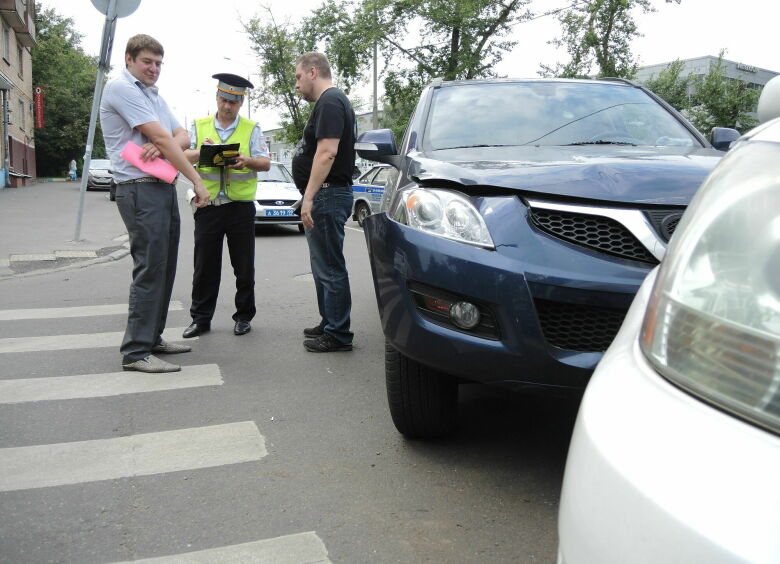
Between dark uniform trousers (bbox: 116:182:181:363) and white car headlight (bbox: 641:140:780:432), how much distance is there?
368cm

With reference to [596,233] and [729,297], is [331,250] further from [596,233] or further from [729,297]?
[729,297]

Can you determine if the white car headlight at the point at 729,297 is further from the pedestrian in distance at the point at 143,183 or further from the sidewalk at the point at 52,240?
the sidewalk at the point at 52,240

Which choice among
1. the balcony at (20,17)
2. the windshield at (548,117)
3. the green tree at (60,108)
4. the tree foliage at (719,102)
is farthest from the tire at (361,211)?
the green tree at (60,108)

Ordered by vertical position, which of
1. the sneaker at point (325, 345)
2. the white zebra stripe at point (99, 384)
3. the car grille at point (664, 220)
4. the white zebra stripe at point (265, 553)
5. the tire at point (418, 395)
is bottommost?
the white zebra stripe at point (99, 384)

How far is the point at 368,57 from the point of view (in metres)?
29.9

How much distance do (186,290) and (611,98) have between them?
193 inches

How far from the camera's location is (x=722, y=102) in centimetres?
2834

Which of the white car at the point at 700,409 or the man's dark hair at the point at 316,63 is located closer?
the white car at the point at 700,409

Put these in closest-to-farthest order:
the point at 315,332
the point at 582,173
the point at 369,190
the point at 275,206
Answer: the point at 582,173 → the point at 315,332 → the point at 275,206 → the point at 369,190

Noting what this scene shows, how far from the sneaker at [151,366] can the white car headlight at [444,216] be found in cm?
220

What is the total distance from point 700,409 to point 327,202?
13.0ft

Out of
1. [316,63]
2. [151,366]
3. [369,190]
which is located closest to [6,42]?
[369,190]

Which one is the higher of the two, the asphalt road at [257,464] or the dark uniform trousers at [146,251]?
the dark uniform trousers at [146,251]

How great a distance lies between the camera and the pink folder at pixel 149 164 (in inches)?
168
